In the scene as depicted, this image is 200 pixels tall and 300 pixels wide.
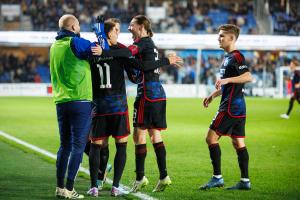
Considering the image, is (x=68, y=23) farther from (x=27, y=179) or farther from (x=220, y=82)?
(x=27, y=179)

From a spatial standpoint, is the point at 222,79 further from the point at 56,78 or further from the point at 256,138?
the point at 256,138

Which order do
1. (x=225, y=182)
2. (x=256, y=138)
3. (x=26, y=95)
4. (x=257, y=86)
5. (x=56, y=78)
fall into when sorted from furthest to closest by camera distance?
1. (x=257, y=86)
2. (x=26, y=95)
3. (x=256, y=138)
4. (x=225, y=182)
5. (x=56, y=78)

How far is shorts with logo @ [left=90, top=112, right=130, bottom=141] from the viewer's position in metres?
8.66

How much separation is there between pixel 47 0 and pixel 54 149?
109ft

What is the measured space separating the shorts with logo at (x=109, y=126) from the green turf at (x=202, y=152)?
0.87 m

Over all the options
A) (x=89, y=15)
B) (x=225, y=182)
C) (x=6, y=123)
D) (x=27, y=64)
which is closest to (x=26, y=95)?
(x=27, y=64)

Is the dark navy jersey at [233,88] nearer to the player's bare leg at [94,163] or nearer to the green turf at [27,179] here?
the player's bare leg at [94,163]

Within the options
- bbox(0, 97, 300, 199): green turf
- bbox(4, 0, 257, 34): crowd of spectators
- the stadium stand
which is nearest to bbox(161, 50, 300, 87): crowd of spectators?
the stadium stand

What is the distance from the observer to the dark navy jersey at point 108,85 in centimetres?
858

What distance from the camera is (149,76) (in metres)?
8.98

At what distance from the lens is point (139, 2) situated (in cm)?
4850

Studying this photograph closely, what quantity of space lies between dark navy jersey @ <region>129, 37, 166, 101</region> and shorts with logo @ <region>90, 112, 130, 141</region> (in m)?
0.46

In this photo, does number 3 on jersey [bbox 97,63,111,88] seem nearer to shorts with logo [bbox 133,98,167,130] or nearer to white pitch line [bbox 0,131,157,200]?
shorts with logo [bbox 133,98,167,130]

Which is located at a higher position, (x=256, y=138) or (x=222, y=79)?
(x=222, y=79)
